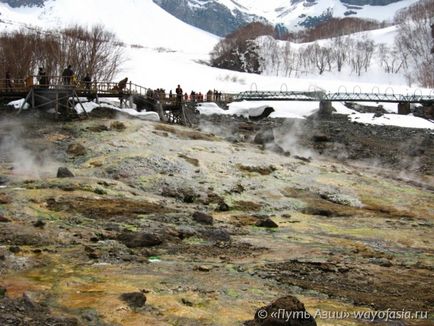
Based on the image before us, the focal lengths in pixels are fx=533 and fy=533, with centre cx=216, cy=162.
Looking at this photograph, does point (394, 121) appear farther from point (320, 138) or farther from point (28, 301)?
point (28, 301)

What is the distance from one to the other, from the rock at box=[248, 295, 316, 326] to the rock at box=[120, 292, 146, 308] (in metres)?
1.83

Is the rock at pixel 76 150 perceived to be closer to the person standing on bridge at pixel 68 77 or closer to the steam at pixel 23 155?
the steam at pixel 23 155

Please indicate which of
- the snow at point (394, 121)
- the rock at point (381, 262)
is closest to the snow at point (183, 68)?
the snow at point (394, 121)

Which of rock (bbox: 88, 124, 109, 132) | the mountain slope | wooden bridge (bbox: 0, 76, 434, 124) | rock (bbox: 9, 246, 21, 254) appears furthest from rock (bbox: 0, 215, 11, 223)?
the mountain slope

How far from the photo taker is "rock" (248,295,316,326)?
6746mm

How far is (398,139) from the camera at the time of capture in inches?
1455

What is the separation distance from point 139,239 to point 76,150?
11.0 m

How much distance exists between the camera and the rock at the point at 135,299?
7811mm

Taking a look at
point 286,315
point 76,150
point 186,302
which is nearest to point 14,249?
point 186,302

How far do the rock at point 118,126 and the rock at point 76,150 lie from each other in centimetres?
307

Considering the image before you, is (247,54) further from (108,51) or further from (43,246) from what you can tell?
(43,246)

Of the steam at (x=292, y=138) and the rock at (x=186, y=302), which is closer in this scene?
the rock at (x=186, y=302)

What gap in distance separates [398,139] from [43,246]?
30862mm

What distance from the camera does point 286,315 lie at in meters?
A: 6.81
